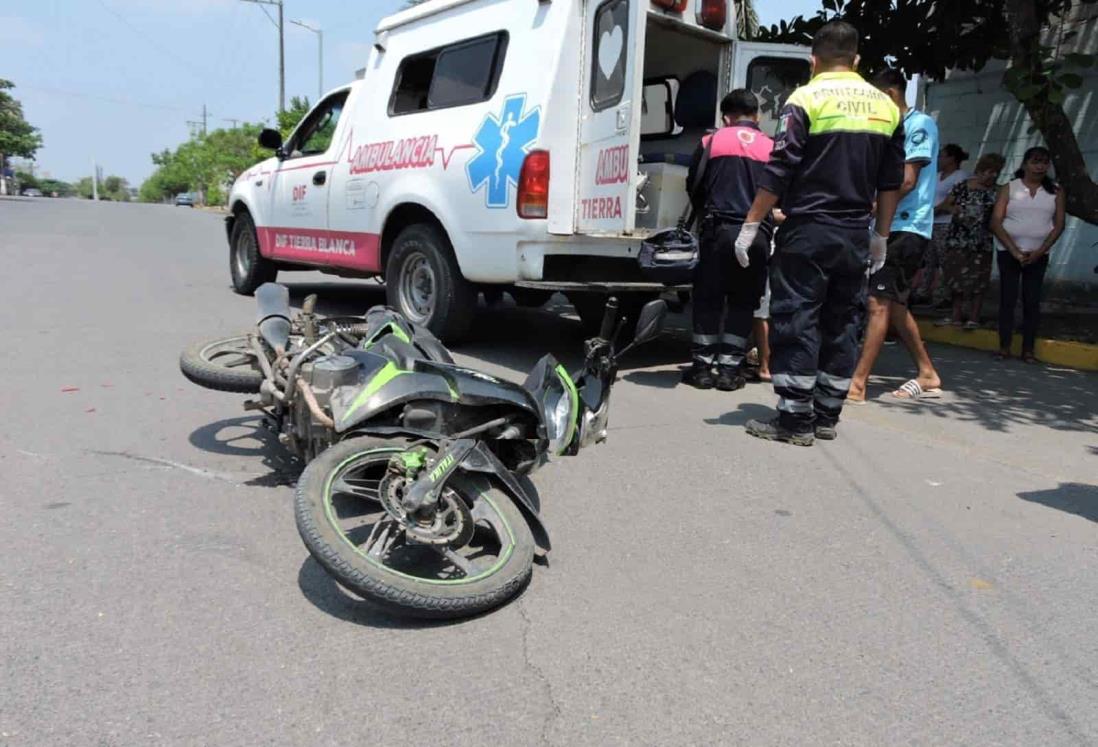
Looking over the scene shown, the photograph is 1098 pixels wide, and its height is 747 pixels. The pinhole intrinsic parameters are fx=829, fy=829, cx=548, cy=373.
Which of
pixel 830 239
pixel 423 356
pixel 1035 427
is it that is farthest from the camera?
pixel 1035 427

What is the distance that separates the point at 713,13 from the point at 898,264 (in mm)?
2318

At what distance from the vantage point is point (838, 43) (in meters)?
4.26

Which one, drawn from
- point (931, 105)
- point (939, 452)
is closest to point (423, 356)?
point (939, 452)

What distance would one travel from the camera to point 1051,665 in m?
2.41

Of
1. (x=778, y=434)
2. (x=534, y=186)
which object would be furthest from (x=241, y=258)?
(x=778, y=434)

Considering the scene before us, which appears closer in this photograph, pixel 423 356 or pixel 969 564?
pixel 969 564

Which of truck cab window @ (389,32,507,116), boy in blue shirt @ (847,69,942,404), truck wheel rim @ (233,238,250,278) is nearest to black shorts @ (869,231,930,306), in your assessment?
boy in blue shirt @ (847,69,942,404)

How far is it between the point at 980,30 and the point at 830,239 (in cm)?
570

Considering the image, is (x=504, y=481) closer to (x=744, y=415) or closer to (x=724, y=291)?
(x=744, y=415)

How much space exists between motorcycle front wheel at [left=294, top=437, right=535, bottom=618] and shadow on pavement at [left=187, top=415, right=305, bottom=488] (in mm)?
773

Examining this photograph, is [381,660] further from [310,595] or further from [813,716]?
[813,716]

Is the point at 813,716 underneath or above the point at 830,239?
underneath

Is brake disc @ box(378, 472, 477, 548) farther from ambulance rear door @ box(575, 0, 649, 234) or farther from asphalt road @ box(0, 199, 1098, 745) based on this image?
ambulance rear door @ box(575, 0, 649, 234)

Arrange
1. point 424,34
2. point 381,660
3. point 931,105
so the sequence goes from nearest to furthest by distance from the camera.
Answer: point 381,660, point 424,34, point 931,105
